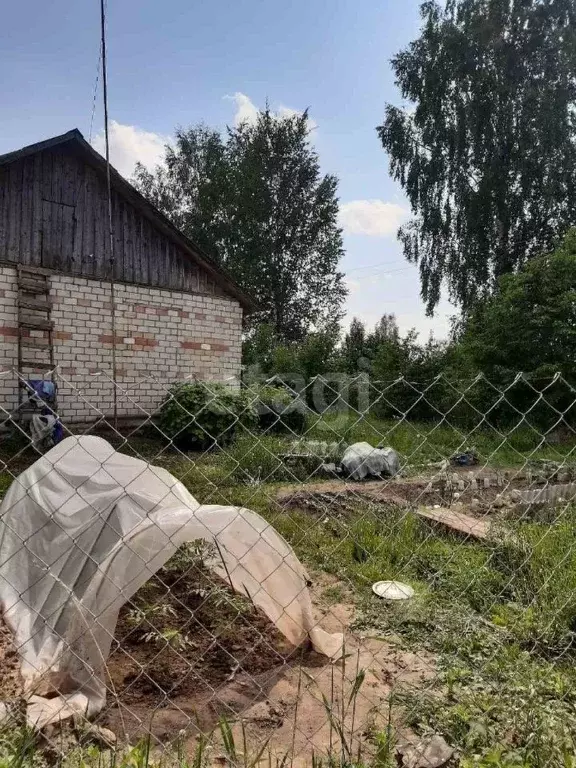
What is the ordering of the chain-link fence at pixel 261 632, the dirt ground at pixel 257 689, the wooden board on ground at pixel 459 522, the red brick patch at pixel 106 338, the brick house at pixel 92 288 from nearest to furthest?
the chain-link fence at pixel 261 632 → the dirt ground at pixel 257 689 → the wooden board on ground at pixel 459 522 → the brick house at pixel 92 288 → the red brick patch at pixel 106 338

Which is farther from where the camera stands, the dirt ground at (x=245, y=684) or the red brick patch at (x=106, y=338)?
the red brick patch at (x=106, y=338)

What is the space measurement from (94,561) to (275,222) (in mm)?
21003

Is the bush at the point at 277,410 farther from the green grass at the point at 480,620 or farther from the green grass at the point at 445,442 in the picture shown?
the green grass at the point at 480,620

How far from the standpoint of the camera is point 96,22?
215 inches

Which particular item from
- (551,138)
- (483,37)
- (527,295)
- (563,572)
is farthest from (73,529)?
(483,37)

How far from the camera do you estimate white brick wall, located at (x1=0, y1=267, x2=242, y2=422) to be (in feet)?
25.4

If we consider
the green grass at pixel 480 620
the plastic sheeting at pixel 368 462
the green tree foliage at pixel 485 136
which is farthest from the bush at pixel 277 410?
the green tree foliage at pixel 485 136

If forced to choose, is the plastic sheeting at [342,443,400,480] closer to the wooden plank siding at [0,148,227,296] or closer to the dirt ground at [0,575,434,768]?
the dirt ground at [0,575,434,768]

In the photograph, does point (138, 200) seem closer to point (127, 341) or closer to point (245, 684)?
point (127, 341)

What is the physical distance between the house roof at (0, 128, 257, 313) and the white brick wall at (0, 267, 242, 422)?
30 cm

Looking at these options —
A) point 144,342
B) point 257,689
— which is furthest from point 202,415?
point 257,689

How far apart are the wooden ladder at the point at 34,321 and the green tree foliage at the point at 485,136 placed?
39.4ft

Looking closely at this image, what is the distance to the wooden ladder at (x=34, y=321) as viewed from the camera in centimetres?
745

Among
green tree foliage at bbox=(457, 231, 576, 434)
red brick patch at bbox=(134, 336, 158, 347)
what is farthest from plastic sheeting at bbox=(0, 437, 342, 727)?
green tree foliage at bbox=(457, 231, 576, 434)
